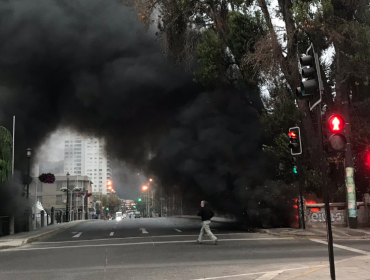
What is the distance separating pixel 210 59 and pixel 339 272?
15162mm

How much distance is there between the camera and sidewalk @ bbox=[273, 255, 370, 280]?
6.69m

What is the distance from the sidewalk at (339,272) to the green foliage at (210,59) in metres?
14.2

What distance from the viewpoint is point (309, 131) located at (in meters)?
18.5

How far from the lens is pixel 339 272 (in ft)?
23.4

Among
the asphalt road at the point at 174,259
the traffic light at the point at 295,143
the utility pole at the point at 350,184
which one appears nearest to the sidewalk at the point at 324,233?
the utility pole at the point at 350,184

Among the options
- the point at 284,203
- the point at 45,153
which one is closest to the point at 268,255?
the point at 284,203

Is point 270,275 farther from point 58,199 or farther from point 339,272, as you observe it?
point 58,199

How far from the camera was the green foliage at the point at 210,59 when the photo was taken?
2067 centimetres

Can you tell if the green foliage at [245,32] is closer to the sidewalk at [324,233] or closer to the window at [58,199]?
the sidewalk at [324,233]

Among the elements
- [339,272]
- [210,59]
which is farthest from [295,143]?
[210,59]

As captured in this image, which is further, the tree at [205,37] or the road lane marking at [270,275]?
the tree at [205,37]

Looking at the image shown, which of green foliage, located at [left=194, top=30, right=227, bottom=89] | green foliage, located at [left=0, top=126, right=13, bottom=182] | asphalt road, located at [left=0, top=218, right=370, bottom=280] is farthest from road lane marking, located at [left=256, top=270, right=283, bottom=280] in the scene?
green foliage, located at [left=194, top=30, right=227, bottom=89]

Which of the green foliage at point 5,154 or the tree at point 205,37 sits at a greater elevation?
the tree at point 205,37

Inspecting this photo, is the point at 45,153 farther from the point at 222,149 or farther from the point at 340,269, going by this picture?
the point at 340,269
